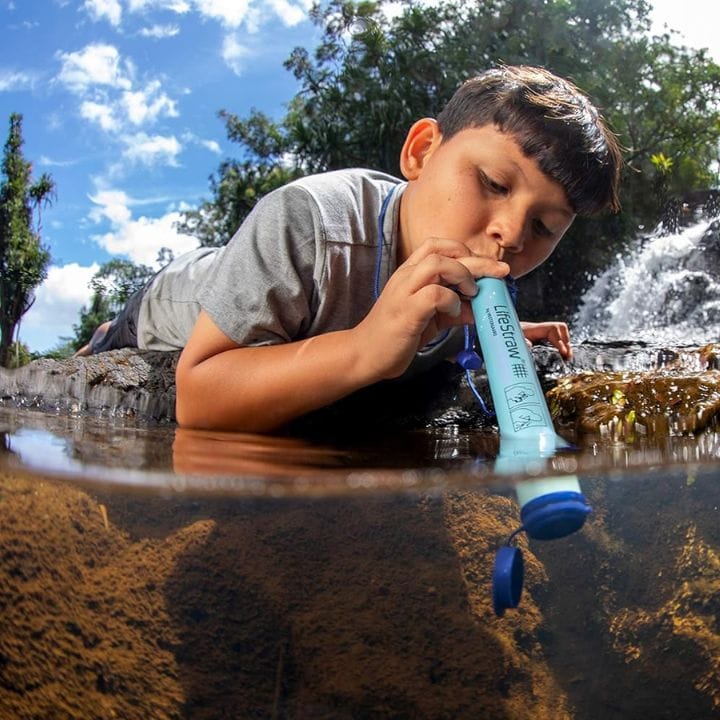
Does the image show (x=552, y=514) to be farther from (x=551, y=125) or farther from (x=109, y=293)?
(x=109, y=293)

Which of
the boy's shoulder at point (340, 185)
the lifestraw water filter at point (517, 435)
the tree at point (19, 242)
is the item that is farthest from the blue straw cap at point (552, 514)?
the tree at point (19, 242)

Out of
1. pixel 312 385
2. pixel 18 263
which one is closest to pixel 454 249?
pixel 312 385

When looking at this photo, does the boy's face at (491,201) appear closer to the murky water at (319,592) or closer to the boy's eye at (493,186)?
the boy's eye at (493,186)

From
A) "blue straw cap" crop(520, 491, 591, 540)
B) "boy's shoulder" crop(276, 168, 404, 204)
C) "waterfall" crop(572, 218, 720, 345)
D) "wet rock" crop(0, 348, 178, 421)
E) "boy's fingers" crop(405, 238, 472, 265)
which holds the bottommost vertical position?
"blue straw cap" crop(520, 491, 591, 540)

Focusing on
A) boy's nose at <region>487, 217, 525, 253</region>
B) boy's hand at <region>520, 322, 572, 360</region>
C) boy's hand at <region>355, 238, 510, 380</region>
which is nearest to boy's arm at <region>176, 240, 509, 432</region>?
boy's hand at <region>355, 238, 510, 380</region>

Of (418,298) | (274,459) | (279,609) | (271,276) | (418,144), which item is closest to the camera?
(279,609)

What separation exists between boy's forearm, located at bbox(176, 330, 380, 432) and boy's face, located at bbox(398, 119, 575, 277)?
0.21 meters

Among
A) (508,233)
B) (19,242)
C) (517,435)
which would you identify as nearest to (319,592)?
(517,435)

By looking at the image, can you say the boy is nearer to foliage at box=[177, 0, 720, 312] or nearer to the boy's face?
the boy's face

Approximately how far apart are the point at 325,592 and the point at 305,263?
1.94ft

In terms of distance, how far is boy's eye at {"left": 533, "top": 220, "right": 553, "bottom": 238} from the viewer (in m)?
0.85

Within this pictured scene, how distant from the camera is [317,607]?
0.34m

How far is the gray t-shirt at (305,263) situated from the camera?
2.76 feet

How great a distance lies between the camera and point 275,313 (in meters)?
0.85
